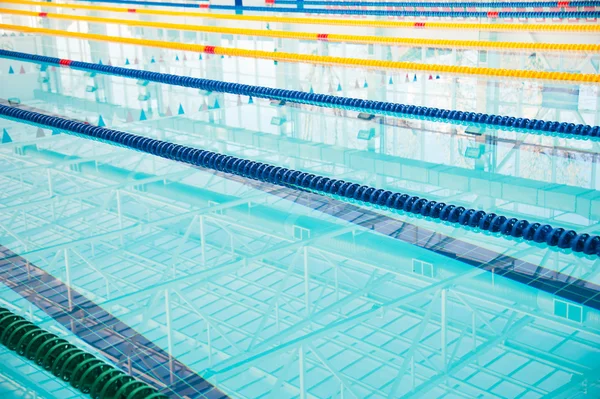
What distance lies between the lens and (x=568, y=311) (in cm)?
338

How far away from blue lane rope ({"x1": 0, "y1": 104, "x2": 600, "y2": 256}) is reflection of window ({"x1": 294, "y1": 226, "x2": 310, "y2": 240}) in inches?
21.2

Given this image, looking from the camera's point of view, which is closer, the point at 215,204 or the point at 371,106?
the point at 215,204

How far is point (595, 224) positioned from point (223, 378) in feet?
7.95

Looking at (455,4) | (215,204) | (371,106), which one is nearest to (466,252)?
(215,204)

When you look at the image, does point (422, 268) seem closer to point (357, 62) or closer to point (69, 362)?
point (69, 362)

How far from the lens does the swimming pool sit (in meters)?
2.97

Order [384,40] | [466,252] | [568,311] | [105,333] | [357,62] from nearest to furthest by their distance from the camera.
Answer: [105,333] → [568,311] → [466,252] → [357,62] → [384,40]

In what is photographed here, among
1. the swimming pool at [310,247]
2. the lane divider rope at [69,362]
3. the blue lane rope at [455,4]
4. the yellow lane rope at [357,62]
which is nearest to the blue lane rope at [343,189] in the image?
the swimming pool at [310,247]

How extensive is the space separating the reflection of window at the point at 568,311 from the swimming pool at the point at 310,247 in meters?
0.01

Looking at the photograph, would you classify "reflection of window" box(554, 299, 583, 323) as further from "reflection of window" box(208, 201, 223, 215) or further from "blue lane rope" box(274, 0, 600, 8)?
"blue lane rope" box(274, 0, 600, 8)

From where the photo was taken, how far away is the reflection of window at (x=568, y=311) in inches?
131

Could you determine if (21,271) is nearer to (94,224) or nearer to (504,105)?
(94,224)

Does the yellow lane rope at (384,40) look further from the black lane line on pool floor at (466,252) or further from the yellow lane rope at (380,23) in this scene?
the black lane line on pool floor at (466,252)

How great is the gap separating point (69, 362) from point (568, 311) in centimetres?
206
